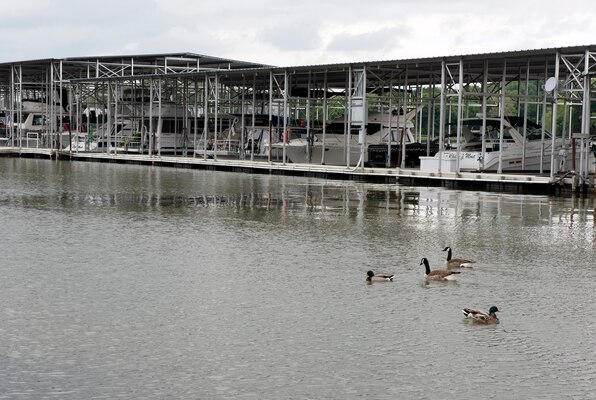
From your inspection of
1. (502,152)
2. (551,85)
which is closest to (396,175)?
(502,152)

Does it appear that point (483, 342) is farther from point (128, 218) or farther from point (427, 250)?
point (128, 218)

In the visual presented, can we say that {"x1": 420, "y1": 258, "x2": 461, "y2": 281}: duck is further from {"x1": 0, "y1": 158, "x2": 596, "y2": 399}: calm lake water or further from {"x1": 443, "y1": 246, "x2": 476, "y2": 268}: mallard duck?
{"x1": 443, "y1": 246, "x2": 476, "y2": 268}: mallard duck

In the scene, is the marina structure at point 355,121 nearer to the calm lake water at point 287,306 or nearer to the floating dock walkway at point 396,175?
the floating dock walkway at point 396,175

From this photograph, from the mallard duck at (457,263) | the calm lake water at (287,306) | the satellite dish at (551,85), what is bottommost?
the calm lake water at (287,306)

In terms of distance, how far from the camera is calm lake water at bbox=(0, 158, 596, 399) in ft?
32.3

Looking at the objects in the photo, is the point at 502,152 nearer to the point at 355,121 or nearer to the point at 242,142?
the point at 355,121

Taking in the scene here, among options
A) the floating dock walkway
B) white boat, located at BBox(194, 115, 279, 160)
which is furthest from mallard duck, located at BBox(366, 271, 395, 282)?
white boat, located at BBox(194, 115, 279, 160)

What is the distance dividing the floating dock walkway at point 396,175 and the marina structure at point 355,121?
0.11m

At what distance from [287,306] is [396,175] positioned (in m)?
26.6

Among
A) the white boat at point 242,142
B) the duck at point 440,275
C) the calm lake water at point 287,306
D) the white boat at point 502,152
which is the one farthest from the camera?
the white boat at point 242,142

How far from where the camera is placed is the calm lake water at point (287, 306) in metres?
9.85

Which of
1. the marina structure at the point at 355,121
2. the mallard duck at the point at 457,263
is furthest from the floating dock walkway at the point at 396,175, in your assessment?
the mallard duck at the point at 457,263

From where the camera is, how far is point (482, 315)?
1227 cm

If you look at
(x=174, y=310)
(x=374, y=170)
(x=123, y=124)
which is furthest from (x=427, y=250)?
(x=123, y=124)
